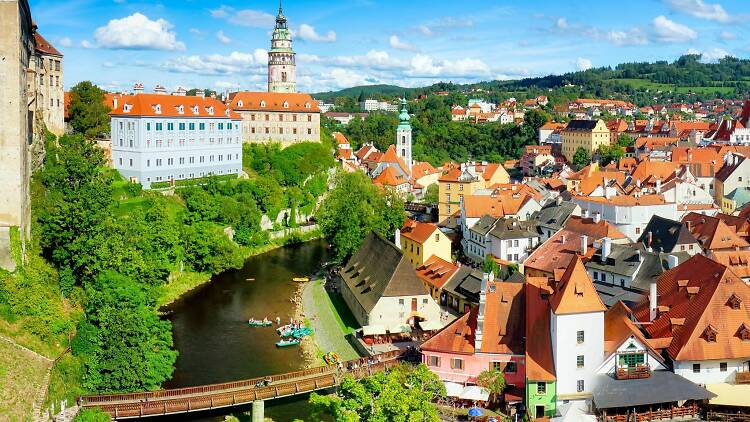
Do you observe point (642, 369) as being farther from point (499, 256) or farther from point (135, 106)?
point (135, 106)

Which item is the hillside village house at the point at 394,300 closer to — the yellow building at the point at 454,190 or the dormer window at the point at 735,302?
the dormer window at the point at 735,302

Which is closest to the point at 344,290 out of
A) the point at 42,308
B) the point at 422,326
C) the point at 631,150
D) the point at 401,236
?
the point at 401,236

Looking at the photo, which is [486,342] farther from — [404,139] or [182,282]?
[404,139]

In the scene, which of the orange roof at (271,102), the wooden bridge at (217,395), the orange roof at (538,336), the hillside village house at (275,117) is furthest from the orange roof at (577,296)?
the orange roof at (271,102)

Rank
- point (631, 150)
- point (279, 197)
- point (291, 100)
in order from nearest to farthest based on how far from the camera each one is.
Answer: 1. point (279, 197)
2. point (291, 100)
3. point (631, 150)

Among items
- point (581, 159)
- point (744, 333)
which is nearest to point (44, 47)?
point (744, 333)

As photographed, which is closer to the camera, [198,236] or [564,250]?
[564,250]

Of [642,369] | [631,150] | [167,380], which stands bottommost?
[167,380]
